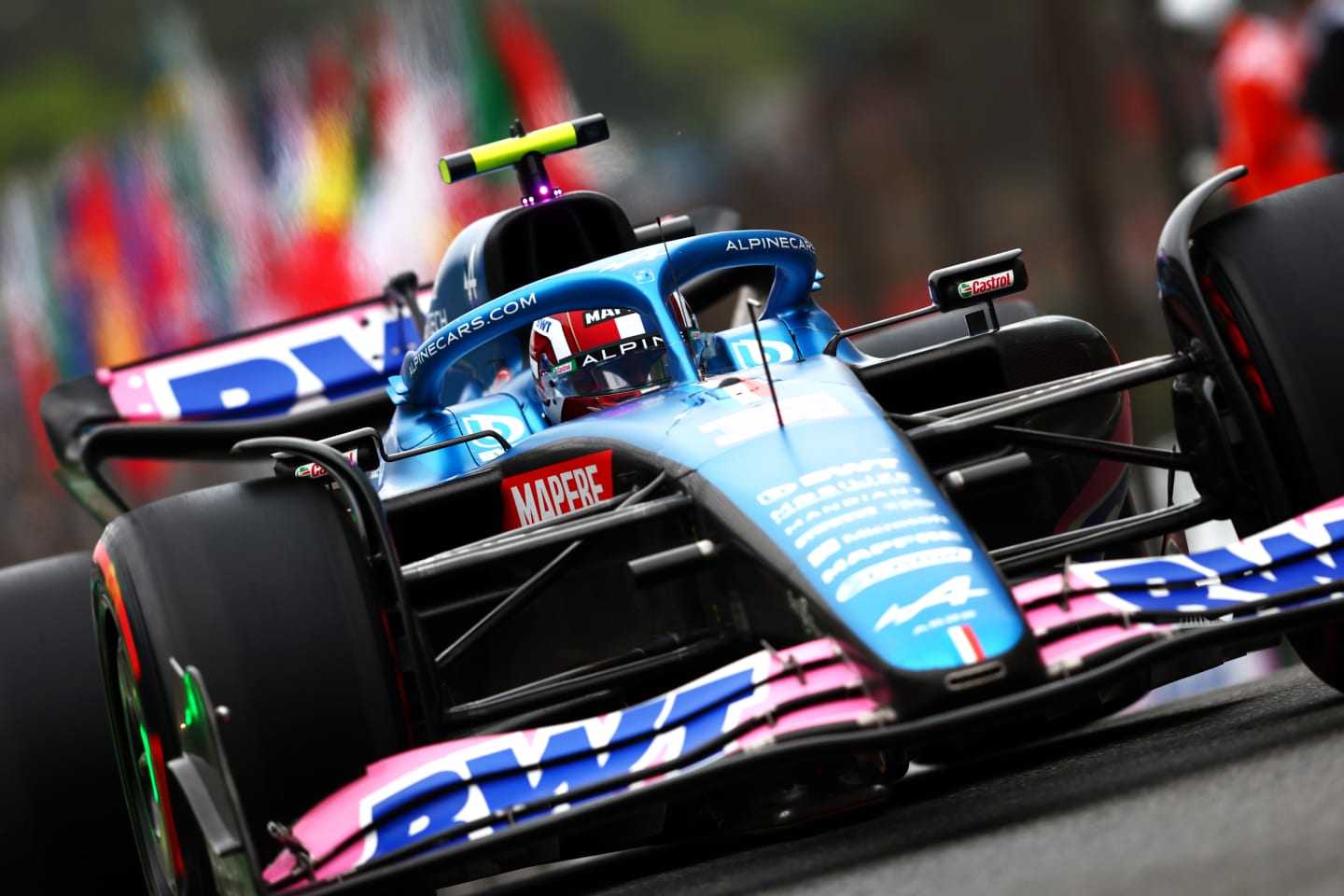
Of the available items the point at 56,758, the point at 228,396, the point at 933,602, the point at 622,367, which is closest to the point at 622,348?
the point at 622,367

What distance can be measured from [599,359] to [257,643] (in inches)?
62.9

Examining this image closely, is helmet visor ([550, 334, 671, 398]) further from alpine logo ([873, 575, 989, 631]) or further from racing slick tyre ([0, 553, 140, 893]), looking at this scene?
alpine logo ([873, 575, 989, 631])

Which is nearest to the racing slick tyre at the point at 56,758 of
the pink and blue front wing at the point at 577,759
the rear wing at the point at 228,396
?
the pink and blue front wing at the point at 577,759

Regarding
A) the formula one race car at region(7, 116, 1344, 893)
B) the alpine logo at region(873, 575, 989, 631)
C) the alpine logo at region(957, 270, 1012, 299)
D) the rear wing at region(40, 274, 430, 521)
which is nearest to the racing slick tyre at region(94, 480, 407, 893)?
the formula one race car at region(7, 116, 1344, 893)

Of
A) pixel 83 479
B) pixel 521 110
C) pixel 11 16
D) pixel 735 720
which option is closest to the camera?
pixel 735 720

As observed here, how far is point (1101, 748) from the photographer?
489 centimetres

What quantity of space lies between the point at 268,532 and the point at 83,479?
11.3 feet

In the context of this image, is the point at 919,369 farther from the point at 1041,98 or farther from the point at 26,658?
the point at 1041,98

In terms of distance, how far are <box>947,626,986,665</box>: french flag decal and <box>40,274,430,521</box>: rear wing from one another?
14.0 ft

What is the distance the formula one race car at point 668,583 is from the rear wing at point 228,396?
1695 mm

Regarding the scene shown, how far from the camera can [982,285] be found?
5.14 meters

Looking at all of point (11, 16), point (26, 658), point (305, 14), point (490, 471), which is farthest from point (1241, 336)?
point (11, 16)

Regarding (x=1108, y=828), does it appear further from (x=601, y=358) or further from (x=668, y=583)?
(x=601, y=358)

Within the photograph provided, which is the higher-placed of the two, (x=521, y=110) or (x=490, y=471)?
(x=521, y=110)
